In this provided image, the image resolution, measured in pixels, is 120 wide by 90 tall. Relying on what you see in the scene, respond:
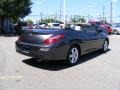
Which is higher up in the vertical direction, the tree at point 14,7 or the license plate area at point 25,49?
the tree at point 14,7

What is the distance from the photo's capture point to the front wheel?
28.3ft

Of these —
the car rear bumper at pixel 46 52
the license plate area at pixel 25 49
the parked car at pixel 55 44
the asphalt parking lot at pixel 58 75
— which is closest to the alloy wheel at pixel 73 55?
the parked car at pixel 55 44

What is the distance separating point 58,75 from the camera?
7246 mm

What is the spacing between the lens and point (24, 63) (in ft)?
29.2

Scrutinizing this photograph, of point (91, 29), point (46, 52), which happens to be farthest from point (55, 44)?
point (91, 29)

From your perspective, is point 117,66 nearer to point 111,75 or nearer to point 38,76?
point 111,75

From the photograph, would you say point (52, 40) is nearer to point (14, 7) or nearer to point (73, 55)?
point (73, 55)

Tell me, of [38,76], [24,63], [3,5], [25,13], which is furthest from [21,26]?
[38,76]

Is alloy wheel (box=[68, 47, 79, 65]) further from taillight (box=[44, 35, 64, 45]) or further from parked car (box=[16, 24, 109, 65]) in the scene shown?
taillight (box=[44, 35, 64, 45])

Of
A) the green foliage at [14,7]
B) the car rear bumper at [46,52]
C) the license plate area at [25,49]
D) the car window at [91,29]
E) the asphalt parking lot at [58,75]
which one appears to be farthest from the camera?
the green foliage at [14,7]

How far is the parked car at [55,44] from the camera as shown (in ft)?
25.9

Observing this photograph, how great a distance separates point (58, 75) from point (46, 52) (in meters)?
0.94

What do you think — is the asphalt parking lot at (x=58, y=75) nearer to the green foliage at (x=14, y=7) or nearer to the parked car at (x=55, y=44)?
the parked car at (x=55, y=44)

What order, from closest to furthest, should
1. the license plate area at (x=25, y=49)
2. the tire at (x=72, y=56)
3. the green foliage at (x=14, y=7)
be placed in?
the license plate area at (x=25, y=49) → the tire at (x=72, y=56) → the green foliage at (x=14, y=7)
